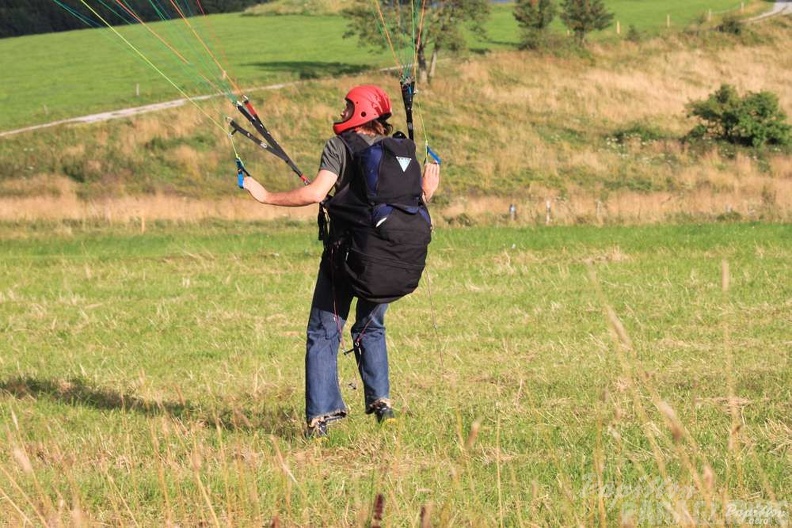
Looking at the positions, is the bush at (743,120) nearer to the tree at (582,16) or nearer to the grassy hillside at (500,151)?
the grassy hillside at (500,151)

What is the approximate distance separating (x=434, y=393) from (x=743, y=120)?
3916cm

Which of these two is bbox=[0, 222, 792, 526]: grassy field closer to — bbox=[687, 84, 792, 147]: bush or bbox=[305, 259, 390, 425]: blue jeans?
bbox=[305, 259, 390, 425]: blue jeans

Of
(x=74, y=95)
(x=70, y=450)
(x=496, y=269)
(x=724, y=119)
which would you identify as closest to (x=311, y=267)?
(x=496, y=269)

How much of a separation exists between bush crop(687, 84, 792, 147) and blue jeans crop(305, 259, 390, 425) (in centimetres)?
4002

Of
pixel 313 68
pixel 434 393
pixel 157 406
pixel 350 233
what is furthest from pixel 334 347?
pixel 313 68

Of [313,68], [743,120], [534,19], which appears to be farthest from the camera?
[534,19]

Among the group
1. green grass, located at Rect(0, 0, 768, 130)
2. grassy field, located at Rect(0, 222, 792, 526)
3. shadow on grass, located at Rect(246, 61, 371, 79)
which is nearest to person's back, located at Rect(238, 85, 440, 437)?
grassy field, located at Rect(0, 222, 792, 526)

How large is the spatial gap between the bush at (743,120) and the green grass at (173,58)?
17.3 meters

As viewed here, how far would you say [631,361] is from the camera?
31.4ft

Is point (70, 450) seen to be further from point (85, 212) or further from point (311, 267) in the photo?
point (85, 212)

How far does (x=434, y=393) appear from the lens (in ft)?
27.6

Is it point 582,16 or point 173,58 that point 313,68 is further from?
point 582,16

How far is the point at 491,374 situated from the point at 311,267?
856cm

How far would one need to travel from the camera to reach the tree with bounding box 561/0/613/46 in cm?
6644
